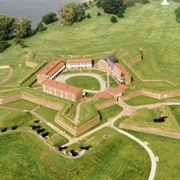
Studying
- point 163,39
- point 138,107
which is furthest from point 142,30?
point 138,107

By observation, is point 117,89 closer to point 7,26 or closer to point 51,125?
point 51,125

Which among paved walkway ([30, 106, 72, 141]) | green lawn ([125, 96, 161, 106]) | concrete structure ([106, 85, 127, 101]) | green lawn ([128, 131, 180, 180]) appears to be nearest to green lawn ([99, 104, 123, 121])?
concrete structure ([106, 85, 127, 101])

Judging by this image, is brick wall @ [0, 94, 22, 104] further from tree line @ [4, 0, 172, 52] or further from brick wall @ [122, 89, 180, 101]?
tree line @ [4, 0, 172, 52]

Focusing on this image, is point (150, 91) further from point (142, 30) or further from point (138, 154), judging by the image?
point (142, 30)

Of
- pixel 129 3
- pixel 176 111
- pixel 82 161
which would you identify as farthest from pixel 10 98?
pixel 129 3

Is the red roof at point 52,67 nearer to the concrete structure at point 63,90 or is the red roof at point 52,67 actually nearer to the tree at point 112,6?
the concrete structure at point 63,90

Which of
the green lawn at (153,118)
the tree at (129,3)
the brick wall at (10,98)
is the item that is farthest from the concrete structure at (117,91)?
the tree at (129,3)
